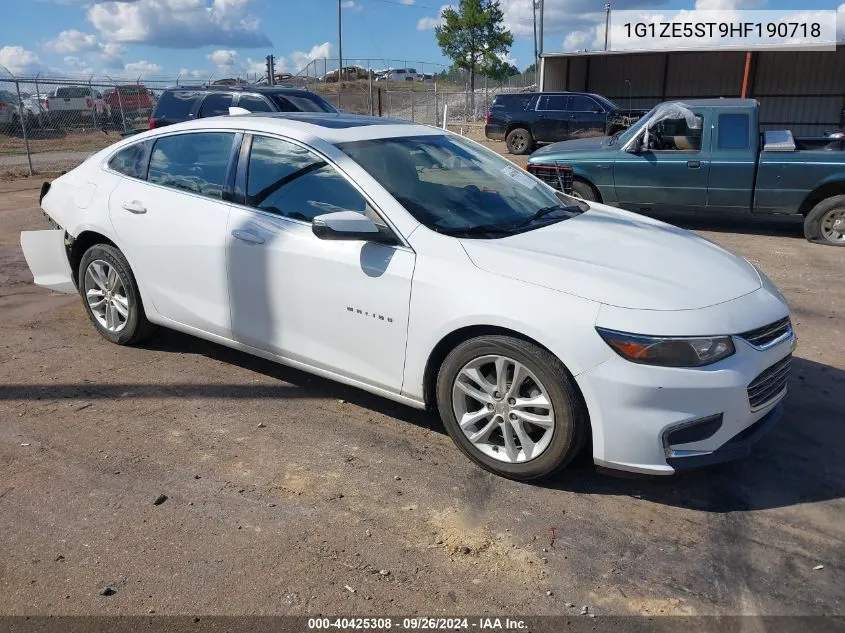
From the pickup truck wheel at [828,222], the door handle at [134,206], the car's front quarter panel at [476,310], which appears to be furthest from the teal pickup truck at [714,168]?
the car's front quarter panel at [476,310]

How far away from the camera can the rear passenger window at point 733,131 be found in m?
9.00

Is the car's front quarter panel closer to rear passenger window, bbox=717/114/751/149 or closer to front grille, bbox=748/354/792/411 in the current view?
front grille, bbox=748/354/792/411

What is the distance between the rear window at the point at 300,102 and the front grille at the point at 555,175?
4.66m

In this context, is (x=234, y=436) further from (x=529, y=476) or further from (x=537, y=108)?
(x=537, y=108)

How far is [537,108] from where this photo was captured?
19.5m

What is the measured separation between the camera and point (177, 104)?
1227cm

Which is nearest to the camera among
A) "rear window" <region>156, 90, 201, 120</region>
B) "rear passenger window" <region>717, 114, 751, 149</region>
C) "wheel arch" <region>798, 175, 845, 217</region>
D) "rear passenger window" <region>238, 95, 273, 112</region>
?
"wheel arch" <region>798, 175, 845, 217</region>

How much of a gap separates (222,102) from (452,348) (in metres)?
9.75

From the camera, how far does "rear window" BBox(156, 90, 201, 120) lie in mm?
12148

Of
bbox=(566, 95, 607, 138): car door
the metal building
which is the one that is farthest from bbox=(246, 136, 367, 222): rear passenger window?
the metal building

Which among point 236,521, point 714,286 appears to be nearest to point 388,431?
point 236,521

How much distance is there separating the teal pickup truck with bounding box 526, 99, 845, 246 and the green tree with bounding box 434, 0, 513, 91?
33.7 m

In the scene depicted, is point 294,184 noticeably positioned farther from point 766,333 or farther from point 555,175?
point 555,175

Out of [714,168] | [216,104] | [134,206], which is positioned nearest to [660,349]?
[134,206]
